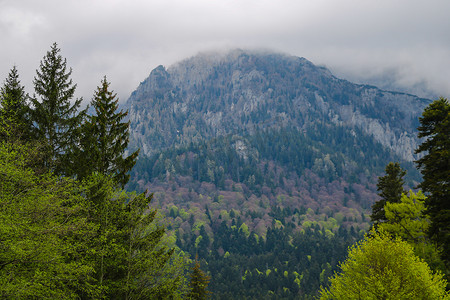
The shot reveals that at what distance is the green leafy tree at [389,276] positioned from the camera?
54.1 feet

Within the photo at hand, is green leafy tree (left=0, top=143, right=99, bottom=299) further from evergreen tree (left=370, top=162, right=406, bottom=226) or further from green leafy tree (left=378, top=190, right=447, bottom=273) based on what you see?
evergreen tree (left=370, top=162, right=406, bottom=226)

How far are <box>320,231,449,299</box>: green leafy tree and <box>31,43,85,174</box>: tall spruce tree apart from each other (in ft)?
63.7

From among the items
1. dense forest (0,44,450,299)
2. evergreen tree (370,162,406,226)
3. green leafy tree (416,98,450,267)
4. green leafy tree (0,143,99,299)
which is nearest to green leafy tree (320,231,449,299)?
dense forest (0,44,450,299)

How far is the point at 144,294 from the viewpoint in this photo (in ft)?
58.1

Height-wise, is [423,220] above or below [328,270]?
above

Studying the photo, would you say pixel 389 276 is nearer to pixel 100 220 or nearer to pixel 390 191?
pixel 100 220

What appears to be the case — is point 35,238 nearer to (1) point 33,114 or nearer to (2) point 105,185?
(2) point 105,185

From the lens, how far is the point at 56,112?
2214 centimetres

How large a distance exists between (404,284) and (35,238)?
17.7m

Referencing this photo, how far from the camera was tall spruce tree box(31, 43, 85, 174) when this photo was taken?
21516 mm

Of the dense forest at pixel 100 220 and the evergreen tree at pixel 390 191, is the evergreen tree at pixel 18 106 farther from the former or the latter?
the evergreen tree at pixel 390 191

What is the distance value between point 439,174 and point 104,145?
21968 mm

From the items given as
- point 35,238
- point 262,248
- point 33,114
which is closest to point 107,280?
point 35,238

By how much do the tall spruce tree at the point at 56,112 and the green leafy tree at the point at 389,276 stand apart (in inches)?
764
